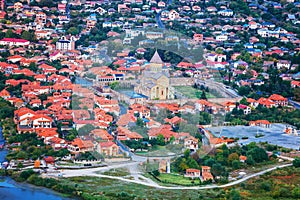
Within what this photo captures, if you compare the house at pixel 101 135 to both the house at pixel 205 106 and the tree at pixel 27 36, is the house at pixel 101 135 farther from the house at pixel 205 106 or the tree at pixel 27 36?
the tree at pixel 27 36

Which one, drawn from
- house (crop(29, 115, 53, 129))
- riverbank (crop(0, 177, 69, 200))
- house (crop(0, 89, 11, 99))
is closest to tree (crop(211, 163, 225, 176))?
riverbank (crop(0, 177, 69, 200))

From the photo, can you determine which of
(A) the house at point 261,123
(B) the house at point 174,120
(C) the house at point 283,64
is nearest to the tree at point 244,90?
(A) the house at point 261,123

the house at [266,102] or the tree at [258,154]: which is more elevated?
the tree at [258,154]

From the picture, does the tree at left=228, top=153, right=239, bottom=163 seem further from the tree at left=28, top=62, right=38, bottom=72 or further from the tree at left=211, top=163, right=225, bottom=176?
the tree at left=28, top=62, right=38, bottom=72

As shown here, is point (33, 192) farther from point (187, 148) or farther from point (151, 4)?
point (151, 4)

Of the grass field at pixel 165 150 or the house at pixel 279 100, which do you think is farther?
the house at pixel 279 100

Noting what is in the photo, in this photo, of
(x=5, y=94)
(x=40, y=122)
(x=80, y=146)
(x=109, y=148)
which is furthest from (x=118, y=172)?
(x=5, y=94)

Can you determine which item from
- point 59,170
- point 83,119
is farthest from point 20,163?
point 83,119
